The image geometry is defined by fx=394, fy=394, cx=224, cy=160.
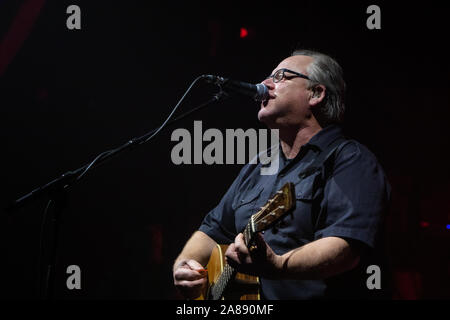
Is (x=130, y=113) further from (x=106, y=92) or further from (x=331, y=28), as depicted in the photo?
(x=331, y=28)

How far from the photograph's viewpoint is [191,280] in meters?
2.29

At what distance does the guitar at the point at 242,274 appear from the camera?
1557mm

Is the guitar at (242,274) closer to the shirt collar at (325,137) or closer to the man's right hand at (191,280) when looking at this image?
the man's right hand at (191,280)

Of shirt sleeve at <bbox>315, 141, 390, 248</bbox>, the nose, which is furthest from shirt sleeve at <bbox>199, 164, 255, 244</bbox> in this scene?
shirt sleeve at <bbox>315, 141, 390, 248</bbox>

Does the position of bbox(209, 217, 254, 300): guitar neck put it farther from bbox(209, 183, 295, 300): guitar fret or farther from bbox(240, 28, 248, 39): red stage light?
bbox(240, 28, 248, 39): red stage light

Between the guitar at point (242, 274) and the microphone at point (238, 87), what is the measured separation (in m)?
0.68

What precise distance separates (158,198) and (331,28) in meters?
2.44

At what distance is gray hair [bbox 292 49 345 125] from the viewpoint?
2.43 meters

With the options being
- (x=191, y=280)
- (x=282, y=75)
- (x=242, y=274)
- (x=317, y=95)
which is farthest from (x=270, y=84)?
(x=191, y=280)

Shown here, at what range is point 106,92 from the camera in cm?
391

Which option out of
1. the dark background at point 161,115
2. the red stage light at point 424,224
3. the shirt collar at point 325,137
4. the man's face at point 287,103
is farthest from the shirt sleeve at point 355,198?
the red stage light at point 424,224

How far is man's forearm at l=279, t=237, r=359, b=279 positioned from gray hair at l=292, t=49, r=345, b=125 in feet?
3.17

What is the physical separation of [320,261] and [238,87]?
3.13ft
